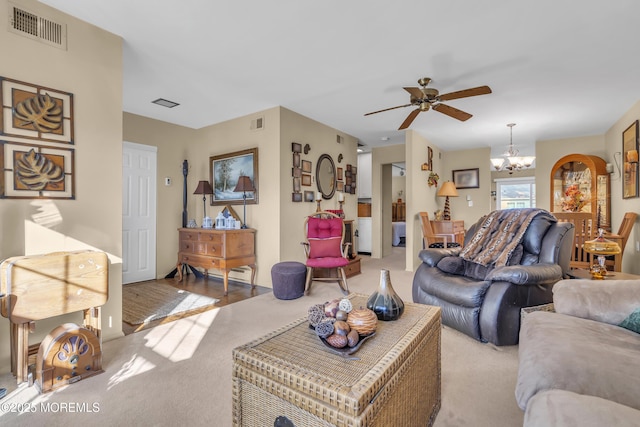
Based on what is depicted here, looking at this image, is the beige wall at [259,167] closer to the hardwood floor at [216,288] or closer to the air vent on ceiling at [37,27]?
the hardwood floor at [216,288]

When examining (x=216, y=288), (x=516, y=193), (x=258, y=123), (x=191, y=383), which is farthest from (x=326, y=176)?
(x=516, y=193)

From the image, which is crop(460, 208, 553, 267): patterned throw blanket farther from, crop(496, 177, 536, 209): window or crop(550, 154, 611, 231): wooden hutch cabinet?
crop(496, 177, 536, 209): window

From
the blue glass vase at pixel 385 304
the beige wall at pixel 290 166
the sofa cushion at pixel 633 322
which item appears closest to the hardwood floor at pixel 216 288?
the beige wall at pixel 290 166

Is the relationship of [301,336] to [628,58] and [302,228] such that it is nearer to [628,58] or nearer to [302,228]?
[302,228]

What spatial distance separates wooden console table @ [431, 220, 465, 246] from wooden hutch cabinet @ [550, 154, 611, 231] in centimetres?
205

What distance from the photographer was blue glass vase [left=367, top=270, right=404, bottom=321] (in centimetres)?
158

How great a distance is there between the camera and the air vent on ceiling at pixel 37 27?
6.88 feet

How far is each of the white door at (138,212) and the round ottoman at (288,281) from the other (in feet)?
7.51

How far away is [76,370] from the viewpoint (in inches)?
76.3

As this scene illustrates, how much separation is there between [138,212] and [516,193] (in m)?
11.2

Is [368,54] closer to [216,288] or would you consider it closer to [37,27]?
[37,27]

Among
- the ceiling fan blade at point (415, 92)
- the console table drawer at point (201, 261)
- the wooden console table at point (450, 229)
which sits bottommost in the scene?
the console table drawer at point (201, 261)

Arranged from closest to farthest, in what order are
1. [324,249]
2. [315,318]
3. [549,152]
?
[315,318] < [324,249] < [549,152]

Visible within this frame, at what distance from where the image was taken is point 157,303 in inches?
140
